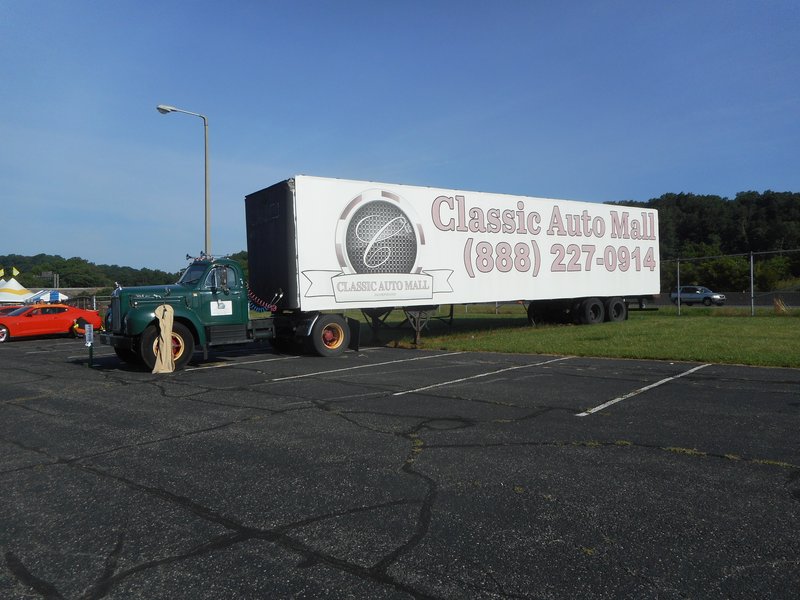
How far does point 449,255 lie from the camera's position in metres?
16.8

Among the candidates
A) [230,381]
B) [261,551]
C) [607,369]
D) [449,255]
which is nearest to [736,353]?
[607,369]

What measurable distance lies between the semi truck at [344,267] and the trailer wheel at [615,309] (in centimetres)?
343

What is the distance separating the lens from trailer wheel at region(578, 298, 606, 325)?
2180cm

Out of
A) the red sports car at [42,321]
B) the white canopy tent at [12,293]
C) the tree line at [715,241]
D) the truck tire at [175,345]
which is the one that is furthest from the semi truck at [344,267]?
the tree line at [715,241]

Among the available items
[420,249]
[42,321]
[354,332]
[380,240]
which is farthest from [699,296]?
[42,321]

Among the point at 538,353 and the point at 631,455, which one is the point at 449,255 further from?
the point at 631,455

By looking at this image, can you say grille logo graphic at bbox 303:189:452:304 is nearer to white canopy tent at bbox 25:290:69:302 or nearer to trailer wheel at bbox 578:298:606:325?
trailer wheel at bbox 578:298:606:325

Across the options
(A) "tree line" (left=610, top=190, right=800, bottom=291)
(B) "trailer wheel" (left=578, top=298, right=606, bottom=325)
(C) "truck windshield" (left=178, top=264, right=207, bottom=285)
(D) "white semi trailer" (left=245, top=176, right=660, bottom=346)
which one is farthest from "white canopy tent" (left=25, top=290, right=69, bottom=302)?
(A) "tree line" (left=610, top=190, right=800, bottom=291)

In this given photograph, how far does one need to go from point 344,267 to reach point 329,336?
5.93 feet

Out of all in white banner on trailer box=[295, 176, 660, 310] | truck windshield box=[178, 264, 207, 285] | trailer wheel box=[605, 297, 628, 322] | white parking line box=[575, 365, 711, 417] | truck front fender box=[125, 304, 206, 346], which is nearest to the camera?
white parking line box=[575, 365, 711, 417]

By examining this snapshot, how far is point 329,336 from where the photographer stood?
15133mm

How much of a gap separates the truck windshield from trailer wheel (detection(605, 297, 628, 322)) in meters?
15.3

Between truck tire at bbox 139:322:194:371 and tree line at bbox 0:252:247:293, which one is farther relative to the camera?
tree line at bbox 0:252:247:293

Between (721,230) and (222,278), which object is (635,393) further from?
(721,230)
